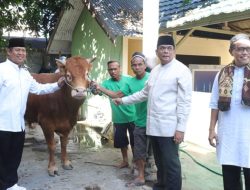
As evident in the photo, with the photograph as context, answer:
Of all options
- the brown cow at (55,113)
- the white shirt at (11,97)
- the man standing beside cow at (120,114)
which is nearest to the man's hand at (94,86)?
the brown cow at (55,113)

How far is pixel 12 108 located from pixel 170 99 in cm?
191

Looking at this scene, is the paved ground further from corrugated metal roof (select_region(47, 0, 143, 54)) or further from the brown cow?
corrugated metal roof (select_region(47, 0, 143, 54))

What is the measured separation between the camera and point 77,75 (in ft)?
16.2

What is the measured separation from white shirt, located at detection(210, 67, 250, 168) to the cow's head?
2064mm

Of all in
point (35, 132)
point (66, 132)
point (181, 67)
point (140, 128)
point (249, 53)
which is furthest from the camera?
point (35, 132)

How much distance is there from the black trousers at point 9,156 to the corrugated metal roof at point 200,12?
152 inches

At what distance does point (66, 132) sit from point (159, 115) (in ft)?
7.27

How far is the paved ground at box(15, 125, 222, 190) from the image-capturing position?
17.0 ft

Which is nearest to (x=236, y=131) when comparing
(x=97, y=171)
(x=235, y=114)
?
(x=235, y=114)

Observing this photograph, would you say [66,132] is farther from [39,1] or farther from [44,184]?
[39,1]

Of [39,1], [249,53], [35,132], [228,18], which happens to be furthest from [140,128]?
[39,1]

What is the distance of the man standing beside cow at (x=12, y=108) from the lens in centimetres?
429

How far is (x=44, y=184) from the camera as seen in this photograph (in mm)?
5223

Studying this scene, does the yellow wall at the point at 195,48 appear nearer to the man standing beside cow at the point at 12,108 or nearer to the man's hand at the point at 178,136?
the man standing beside cow at the point at 12,108
